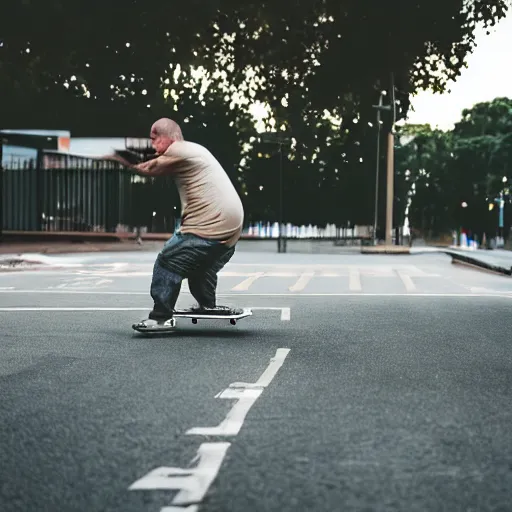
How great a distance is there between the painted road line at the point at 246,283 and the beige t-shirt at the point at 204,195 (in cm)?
737

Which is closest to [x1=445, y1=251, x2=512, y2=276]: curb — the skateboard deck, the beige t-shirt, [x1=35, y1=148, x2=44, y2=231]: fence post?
[x1=35, y1=148, x2=44, y2=231]: fence post

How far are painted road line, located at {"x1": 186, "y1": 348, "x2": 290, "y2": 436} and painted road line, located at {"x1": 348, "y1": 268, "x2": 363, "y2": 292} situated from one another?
31.5ft

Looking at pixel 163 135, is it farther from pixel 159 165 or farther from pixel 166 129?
pixel 159 165

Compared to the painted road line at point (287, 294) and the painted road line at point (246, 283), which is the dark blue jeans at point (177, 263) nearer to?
the painted road line at point (287, 294)

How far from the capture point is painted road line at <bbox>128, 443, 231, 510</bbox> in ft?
14.0

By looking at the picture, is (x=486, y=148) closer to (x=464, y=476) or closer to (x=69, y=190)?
(x=69, y=190)

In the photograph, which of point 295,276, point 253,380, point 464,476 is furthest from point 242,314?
point 295,276

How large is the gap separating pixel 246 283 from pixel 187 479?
1507cm

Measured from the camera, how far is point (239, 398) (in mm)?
6648

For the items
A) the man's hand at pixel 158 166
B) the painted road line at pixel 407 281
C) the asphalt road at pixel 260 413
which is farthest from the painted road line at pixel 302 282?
the man's hand at pixel 158 166

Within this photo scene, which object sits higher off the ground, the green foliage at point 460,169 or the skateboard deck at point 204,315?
A: the green foliage at point 460,169

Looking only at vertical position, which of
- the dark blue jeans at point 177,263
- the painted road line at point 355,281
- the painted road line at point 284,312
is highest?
the dark blue jeans at point 177,263

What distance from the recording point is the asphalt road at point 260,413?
437 cm

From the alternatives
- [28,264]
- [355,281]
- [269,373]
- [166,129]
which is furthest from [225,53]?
[269,373]
